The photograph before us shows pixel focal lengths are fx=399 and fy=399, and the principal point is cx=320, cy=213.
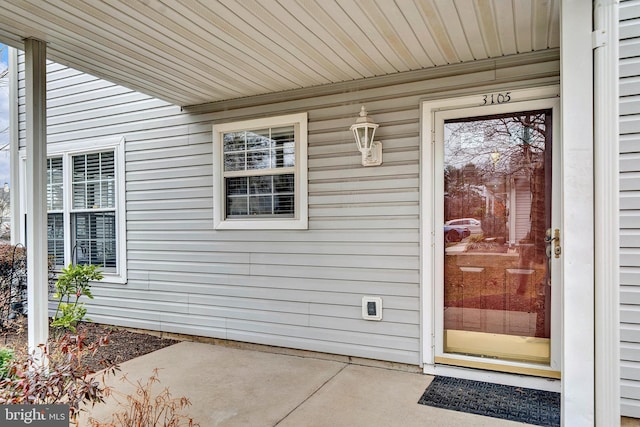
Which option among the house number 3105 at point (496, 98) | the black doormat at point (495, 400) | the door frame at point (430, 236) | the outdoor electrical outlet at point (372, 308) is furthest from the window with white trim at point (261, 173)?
the black doormat at point (495, 400)

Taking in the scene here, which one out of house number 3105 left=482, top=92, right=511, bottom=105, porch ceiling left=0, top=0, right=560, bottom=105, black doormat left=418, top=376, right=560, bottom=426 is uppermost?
porch ceiling left=0, top=0, right=560, bottom=105

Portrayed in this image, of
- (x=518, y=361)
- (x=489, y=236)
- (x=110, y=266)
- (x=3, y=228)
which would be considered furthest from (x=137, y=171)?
(x=518, y=361)

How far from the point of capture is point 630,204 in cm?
264

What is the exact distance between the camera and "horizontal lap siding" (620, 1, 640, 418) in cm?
262

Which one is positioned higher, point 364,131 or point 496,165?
point 364,131

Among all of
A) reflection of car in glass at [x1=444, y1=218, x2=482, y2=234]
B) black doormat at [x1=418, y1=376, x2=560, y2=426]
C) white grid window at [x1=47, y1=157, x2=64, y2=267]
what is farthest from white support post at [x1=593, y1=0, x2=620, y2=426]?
white grid window at [x1=47, y1=157, x2=64, y2=267]

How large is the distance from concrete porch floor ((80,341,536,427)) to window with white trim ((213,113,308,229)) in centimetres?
133

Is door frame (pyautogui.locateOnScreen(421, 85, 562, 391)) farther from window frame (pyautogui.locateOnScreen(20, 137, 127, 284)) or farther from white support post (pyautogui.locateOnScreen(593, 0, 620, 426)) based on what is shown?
window frame (pyautogui.locateOnScreen(20, 137, 127, 284))

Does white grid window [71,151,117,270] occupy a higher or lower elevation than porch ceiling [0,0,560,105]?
lower

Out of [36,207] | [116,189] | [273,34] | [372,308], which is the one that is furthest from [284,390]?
[116,189]

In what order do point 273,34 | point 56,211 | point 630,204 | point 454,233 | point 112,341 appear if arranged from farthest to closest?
point 56,211 < point 112,341 < point 454,233 < point 273,34 < point 630,204

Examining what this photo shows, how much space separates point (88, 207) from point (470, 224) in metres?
4.66

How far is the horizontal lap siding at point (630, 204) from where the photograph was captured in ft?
8.59

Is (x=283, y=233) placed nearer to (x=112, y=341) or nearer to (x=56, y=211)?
(x=112, y=341)
